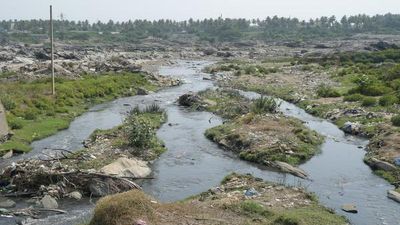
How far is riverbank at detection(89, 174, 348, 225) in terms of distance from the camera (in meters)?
14.0

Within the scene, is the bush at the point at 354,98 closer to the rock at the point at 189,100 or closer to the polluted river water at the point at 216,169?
the polluted river water at the point at 216,169

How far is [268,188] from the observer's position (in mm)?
19250

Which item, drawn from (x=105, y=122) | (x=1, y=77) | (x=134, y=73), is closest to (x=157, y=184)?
(x=105, y=122)

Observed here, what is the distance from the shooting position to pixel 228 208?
53.6 ft

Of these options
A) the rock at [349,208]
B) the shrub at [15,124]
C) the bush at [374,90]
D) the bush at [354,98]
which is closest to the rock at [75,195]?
the rock at [349,208]

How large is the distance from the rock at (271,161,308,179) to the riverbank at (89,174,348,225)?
2.59 metres

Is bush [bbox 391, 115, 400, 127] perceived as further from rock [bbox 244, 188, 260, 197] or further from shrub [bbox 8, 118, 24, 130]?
shrub [bbox 8, 118, 24, 130]

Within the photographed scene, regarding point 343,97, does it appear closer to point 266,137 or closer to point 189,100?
point 189,100

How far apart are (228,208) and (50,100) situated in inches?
1009

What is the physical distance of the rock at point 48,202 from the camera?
17.4 meters

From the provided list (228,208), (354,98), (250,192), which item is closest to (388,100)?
(354,98)

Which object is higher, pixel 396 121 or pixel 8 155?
pixel 396 121

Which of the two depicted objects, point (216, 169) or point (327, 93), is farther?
point (327, 93)

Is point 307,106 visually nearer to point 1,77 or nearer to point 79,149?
point 79,149
